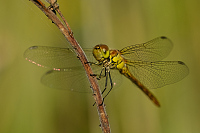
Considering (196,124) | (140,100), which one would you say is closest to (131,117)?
(140,100)

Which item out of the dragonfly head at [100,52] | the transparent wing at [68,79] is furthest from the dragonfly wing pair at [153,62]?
the transparent wing at [68,79]

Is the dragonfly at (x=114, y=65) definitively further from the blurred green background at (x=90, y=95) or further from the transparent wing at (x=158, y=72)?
the blurred green background at (x=90, y=95)

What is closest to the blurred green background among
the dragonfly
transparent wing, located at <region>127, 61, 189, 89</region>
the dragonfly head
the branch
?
the dragonfly

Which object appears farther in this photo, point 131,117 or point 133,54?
point 131,117

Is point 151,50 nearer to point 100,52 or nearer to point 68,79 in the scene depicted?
point 100,52

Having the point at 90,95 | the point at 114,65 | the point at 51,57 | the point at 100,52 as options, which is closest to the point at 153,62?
the point at 114,65

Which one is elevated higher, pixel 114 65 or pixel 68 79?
pixel 114 65

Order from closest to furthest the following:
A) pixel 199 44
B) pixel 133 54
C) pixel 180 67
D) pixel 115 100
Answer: pixel 180 67 < pixel 133 54 < pixel 115 100 < pixel 199 44

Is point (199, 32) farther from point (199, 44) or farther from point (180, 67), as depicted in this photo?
point (180, 67)
